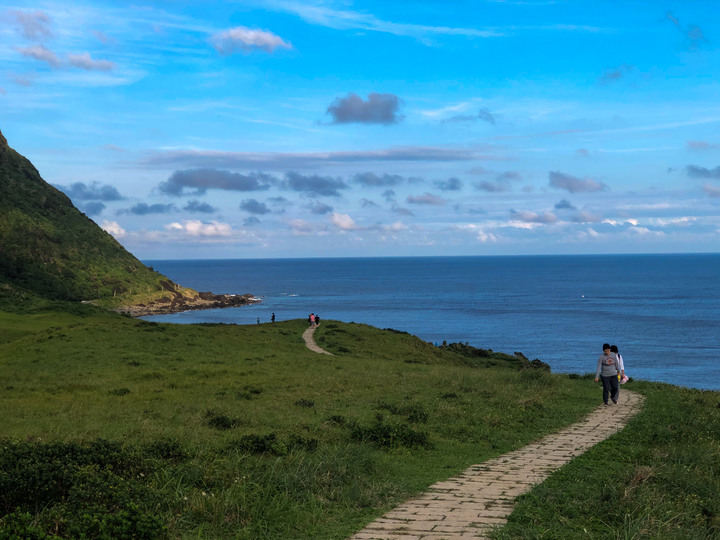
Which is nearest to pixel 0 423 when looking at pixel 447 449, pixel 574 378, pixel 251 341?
pixel 447 449

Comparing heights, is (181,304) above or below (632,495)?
below

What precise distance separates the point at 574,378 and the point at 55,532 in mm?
29261

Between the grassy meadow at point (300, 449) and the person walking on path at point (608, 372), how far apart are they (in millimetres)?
833

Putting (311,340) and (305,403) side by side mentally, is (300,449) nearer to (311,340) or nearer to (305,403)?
(305,403)

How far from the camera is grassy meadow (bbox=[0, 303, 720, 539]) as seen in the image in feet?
33.1

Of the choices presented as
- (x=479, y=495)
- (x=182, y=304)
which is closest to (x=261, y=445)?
(x=479, y=495)

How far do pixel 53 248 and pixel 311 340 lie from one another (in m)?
107

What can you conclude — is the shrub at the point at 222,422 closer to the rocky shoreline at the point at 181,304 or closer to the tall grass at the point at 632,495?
the tall grass at the point at 632,495

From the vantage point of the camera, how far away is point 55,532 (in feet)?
30.5

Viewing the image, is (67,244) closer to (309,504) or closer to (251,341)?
(251,341)

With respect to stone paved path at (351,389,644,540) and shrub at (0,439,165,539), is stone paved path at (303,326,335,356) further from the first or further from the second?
shrub at (0,439,165,539)

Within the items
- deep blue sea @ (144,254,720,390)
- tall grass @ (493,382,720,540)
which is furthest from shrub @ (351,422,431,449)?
deep blue sea @ (144,254,720,390)

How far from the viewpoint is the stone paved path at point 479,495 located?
9898 millimetres

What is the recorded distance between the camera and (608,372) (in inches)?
921
